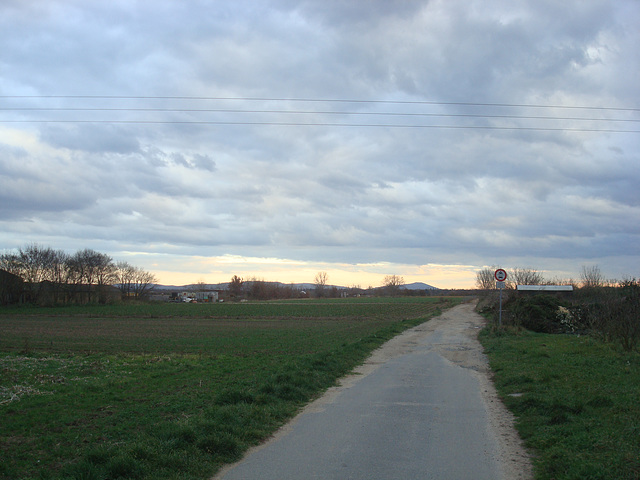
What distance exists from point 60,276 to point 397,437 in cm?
10449

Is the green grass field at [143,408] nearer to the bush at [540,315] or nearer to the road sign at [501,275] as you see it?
the road sign at [501,275]

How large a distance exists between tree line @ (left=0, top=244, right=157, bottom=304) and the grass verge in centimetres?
8843

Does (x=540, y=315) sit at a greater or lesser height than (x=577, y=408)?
greater

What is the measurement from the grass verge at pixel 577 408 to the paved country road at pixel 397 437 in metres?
0.38

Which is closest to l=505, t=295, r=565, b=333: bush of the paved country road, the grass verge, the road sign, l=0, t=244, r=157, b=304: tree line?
the road sign

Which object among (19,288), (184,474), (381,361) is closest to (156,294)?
(19,288)

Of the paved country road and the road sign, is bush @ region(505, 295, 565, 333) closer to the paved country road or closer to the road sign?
the road sign

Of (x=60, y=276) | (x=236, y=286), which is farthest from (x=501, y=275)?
(x=236, y=286)

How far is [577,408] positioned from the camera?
8.02 meters

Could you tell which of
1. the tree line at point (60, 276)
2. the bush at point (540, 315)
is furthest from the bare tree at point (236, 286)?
the bush at point (540, 315)

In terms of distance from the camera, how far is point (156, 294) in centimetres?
14338

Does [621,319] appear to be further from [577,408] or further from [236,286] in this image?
[236,286]

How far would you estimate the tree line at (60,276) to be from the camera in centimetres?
8369

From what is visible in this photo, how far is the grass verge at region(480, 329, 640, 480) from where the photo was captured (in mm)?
5441
